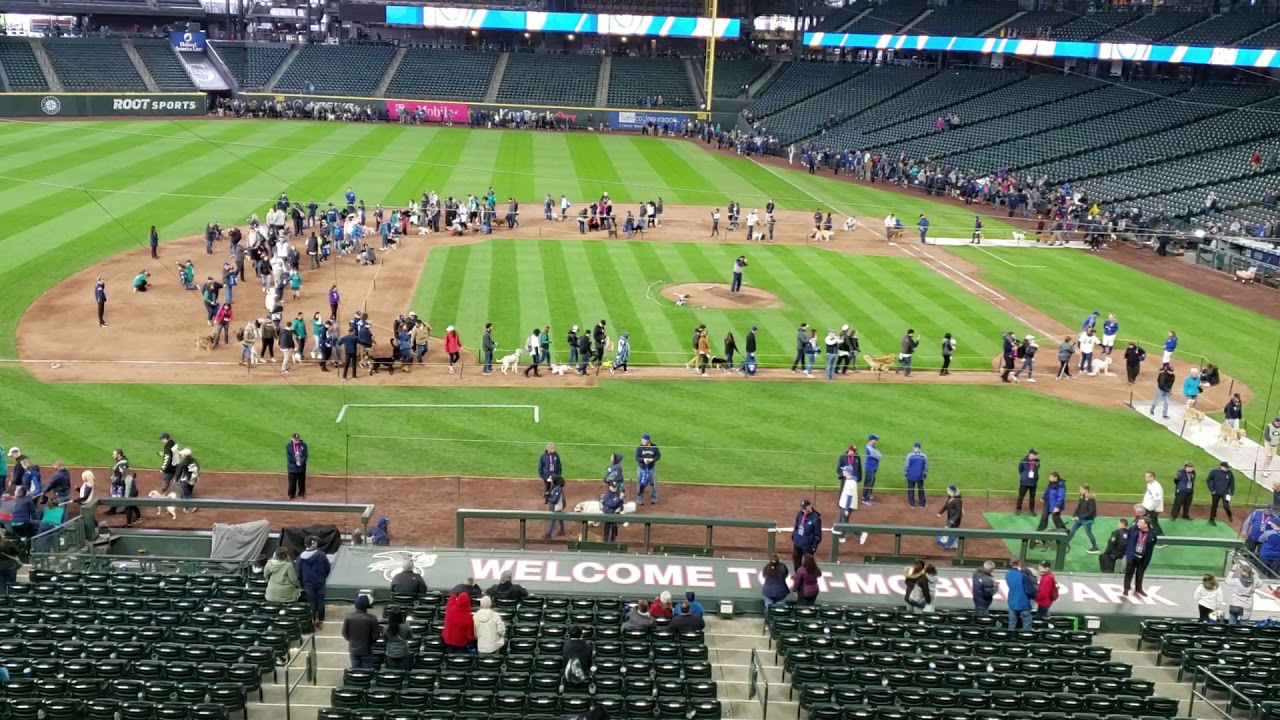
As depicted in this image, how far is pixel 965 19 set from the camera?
267 feet

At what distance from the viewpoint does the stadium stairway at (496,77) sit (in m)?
89.3

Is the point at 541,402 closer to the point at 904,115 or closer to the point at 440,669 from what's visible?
the point at 440,669

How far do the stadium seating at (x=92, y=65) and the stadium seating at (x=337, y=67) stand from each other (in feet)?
35.7

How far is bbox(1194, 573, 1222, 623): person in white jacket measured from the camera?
59.1ft

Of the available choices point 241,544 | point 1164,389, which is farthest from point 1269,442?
point 241,544

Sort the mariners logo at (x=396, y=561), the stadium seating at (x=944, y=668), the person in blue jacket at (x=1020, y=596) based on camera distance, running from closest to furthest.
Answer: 1. the stadium seating at (x=944, y=668)
2. the person in blue jacket at (x=1020, y=596)
3. the mariners logo at (x=396, y=561)

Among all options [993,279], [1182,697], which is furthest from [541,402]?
[993,279]

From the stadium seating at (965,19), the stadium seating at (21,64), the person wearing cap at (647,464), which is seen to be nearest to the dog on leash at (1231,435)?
the person wearing cap at (647,464)

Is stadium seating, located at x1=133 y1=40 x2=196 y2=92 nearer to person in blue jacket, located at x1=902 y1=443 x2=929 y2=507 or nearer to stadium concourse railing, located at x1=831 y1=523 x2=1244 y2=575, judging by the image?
person in blue jacket, located at x1=902 y1=443 x2=929 y2=507

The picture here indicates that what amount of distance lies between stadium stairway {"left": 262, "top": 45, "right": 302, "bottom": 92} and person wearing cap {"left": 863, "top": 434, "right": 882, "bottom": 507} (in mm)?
75420

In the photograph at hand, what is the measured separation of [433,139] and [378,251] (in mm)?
34526

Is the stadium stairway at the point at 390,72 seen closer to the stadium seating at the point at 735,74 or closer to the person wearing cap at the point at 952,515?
the stadium seating at the point at 735,74

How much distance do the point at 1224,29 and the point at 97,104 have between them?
70360mm

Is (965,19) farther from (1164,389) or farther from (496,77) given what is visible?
(1164,389)
